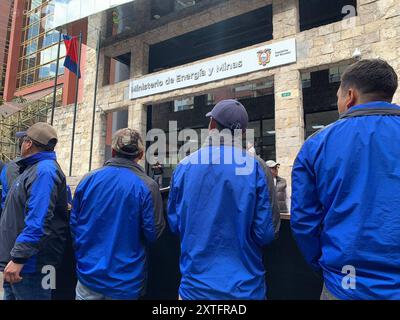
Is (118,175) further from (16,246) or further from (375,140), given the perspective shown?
(375,140)

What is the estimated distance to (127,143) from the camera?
2543mm

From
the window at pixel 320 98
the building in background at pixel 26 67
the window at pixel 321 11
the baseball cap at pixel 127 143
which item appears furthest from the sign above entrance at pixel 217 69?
the building in background at pixel 26 67

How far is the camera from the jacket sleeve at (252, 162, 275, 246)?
1836 millimetres

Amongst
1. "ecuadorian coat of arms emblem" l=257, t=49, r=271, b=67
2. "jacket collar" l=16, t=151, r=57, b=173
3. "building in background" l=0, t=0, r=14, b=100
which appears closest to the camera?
"jacket collar" l=16, t=151, r=57, b=173

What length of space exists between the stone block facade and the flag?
118cm

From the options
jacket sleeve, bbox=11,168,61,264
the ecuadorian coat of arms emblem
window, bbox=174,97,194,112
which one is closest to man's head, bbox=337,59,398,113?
jacket sleeve, bbox=11,168,61,264

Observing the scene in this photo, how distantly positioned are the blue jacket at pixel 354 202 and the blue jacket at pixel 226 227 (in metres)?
0.25

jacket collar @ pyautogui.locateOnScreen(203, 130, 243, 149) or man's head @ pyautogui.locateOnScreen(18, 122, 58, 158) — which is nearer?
jacket collar @ pyautogui.locateOnScreen(203, 130, 243, 149)

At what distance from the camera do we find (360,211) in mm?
1427

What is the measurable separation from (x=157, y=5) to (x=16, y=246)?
47.6 feet

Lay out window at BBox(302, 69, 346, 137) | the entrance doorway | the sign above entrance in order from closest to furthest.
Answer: the sign above entrance → window at BBox(302, 69, 346, 137) → the entrance doorway

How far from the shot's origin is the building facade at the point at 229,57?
9359mm

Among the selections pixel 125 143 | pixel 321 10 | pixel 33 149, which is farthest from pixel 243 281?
pixel 321 10

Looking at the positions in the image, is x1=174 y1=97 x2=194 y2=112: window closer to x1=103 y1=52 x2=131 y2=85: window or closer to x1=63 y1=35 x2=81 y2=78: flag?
x1=103 y1=52 x2=131 y2=85: window
